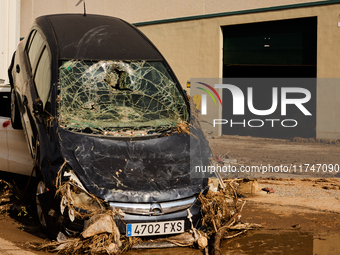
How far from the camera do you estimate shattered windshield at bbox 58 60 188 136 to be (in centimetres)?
591

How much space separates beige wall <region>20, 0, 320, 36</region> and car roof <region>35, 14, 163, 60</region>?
396 inches

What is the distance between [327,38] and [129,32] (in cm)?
971

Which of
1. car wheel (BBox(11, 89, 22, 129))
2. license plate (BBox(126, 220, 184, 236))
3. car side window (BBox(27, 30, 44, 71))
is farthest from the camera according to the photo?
car wheel (BBox(11, 89, 22, 129))

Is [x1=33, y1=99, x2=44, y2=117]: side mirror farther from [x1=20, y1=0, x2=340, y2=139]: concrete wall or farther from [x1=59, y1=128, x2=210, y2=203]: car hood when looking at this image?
[x1=20, y1=0, x2=340, y2=139]: concrete wall

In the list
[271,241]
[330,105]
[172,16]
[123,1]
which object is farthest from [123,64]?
[123,1]

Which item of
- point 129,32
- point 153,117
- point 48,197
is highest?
point 129,32

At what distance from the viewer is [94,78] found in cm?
638

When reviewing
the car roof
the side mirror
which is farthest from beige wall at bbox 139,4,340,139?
the side mirror

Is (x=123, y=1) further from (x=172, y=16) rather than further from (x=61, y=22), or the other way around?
(x=61, y=22)

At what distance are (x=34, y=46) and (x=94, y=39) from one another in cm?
107

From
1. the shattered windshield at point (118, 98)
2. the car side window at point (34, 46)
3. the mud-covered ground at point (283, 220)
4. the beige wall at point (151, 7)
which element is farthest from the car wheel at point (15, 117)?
the beige wall at point (151, 7)

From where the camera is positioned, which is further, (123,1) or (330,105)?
(123,1)

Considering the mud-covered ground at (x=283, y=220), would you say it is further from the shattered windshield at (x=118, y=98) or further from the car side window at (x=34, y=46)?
the car side window at (x=34, y=46)

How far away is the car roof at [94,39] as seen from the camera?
661 centimetres
